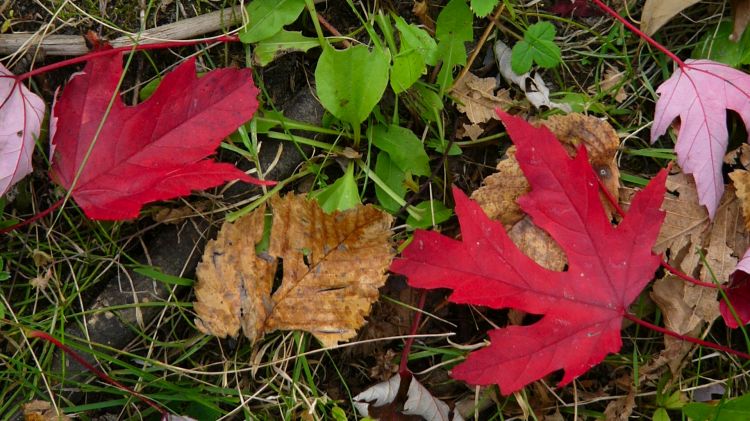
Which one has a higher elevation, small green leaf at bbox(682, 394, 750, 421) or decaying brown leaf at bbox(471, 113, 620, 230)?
decaying brown leaf at bbox(471, 113, 620, 230)

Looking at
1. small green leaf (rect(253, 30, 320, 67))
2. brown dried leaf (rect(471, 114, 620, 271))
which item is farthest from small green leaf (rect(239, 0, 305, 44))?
brown dried leaf (rect(471, 114, 620, 271))

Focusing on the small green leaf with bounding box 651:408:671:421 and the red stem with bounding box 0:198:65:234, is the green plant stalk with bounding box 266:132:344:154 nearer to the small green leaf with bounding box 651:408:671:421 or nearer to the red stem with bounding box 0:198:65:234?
the red stem with bounding box 0:198:65:234

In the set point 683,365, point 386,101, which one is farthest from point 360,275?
point 683,365

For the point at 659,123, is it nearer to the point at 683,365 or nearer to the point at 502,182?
the point at 502,182

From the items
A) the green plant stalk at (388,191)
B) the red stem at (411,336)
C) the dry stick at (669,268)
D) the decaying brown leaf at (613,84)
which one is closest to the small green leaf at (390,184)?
the green plant stalk at (388,191)

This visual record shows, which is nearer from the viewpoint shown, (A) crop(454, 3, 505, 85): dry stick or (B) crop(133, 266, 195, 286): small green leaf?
(B) crop(133, 266, 195, 286): small green leaf

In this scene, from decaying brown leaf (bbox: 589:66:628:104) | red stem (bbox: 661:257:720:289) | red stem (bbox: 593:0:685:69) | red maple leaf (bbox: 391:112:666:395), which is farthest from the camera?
decaying brown leaf (bbox: 589:66:628:104)

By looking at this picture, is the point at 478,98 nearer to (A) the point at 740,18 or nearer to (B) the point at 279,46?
(B) the point at 279,46

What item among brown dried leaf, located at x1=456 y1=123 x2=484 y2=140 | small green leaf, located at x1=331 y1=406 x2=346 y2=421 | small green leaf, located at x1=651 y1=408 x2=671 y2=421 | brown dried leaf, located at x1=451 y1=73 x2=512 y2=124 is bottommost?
small green leaf, located at x1=331 y1=406 x2=346 y2=421
